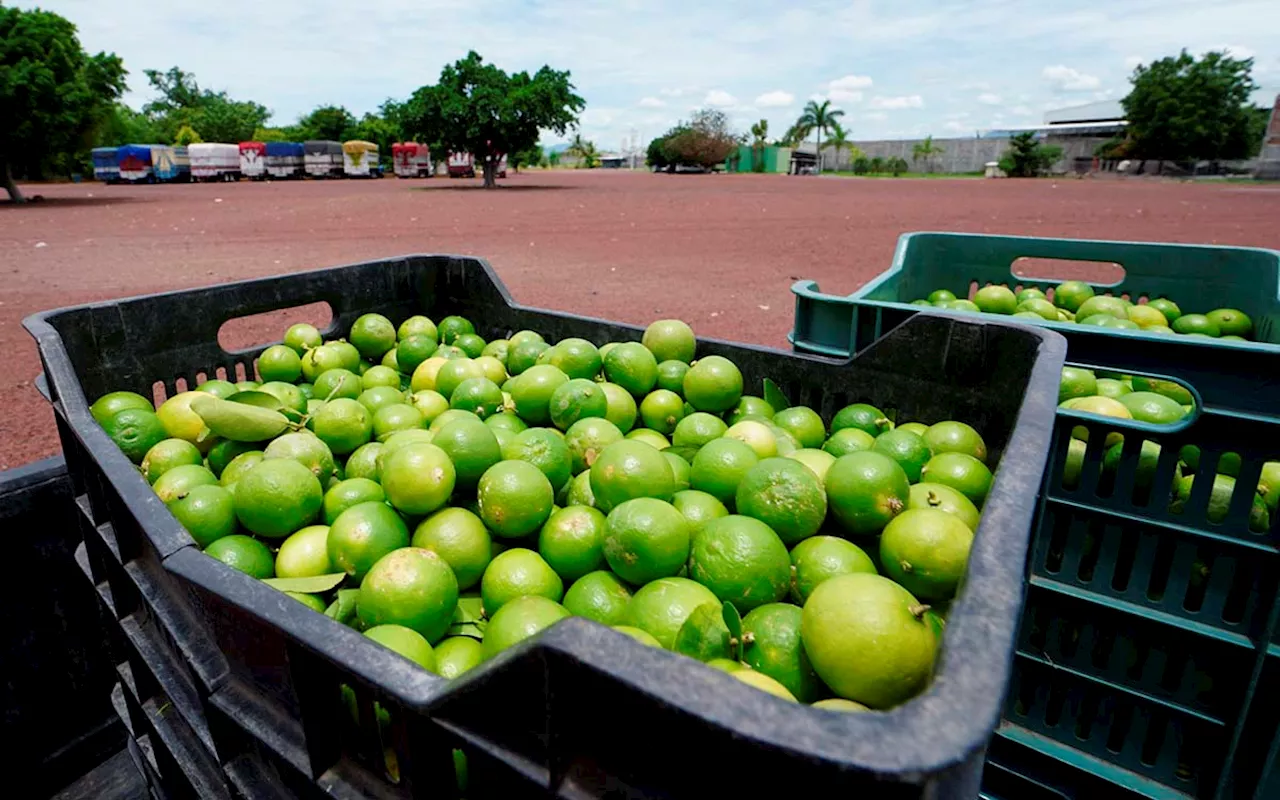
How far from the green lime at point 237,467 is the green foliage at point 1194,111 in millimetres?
80659

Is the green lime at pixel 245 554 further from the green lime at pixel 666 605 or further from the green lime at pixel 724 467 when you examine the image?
the green lime at pixel 724 467

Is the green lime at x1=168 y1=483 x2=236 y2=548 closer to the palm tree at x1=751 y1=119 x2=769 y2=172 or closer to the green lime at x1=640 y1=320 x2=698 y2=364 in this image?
the green lime at x1=640 y1=320 x2=698 y2=364

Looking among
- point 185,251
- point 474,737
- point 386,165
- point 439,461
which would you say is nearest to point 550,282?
point 185,251

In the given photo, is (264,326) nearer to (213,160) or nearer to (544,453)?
(544,453)

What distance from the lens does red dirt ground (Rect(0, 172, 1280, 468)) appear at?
8.81 m

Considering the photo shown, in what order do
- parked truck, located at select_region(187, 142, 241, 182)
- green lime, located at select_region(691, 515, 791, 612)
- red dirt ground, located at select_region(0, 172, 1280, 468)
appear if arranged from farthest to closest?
parked truck, located at select_region(187, 142, 241, 182) → red dirt ground, located at select_region(0, 172, 1280, 468) → green lime, located at select_region(691, 515, 791, 612)

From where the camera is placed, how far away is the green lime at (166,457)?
2.28m

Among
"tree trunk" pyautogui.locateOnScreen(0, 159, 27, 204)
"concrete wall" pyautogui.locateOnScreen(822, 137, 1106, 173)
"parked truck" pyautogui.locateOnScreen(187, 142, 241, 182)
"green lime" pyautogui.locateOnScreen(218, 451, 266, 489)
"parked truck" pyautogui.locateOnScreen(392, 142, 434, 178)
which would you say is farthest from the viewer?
"concrete wall" pyautogui.locateOnScreen(822, 137, 1106, 173)

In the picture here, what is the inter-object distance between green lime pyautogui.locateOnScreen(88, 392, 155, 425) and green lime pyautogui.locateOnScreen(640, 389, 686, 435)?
1655 millimetres

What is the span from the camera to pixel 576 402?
8.41 feet

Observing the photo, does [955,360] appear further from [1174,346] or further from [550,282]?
[550,282]

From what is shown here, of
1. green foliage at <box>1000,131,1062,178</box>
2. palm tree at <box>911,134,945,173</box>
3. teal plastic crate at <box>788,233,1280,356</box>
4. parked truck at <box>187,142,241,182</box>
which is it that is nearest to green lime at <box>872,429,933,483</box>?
teal plastic crate at <box>788,233,1280,356</box>

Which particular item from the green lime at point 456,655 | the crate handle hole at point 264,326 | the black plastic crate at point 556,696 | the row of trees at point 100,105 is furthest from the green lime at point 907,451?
the row of trees at point 100,105

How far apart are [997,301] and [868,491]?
2200mm
